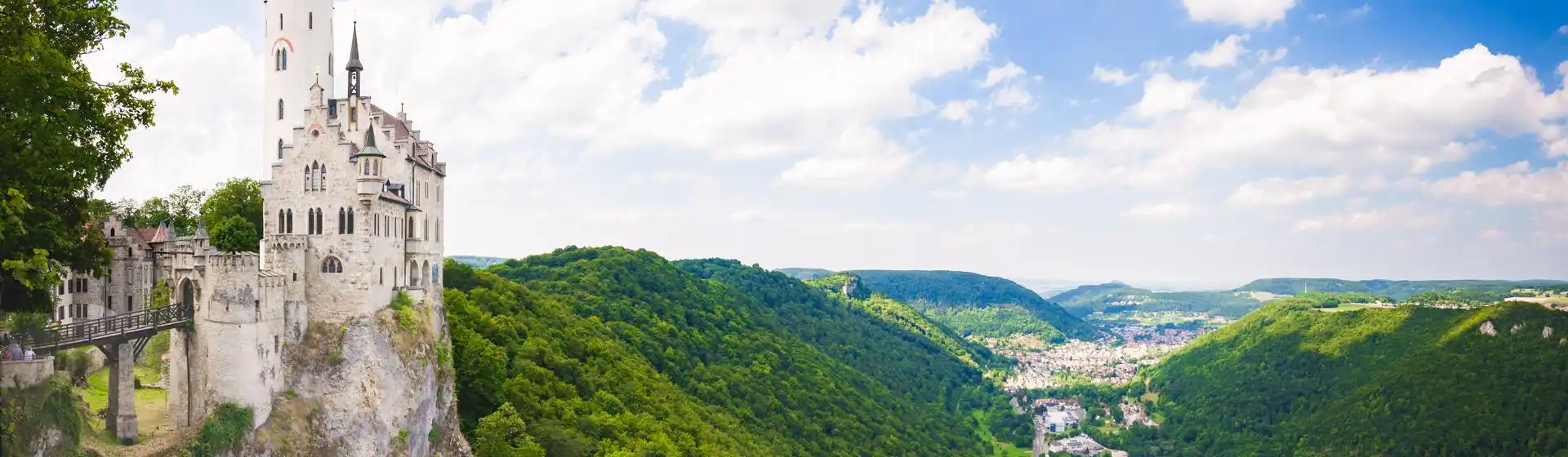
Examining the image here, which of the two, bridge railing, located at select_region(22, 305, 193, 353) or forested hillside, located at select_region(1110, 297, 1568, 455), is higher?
bridge railing, located at select_region(22, 305, 193, 353)

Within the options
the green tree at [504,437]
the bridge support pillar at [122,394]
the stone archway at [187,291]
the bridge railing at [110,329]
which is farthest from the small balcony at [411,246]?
the bridge support pillar at [122,394]

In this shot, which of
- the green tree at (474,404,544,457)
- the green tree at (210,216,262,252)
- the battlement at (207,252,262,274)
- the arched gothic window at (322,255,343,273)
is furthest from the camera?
the green tree at (210,216,262,252)

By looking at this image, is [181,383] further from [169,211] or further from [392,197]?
[169,211]

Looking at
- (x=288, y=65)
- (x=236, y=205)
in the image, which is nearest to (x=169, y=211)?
(x=236, y=205)

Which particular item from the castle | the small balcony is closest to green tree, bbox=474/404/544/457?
the castle

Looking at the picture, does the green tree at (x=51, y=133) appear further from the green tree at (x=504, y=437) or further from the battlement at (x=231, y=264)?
the green tree at (x=504, y=437)

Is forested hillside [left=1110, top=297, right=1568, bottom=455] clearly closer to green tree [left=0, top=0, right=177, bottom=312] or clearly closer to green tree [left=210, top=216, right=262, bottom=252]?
green tree [left=210, top=216, right=262, bottom=252]

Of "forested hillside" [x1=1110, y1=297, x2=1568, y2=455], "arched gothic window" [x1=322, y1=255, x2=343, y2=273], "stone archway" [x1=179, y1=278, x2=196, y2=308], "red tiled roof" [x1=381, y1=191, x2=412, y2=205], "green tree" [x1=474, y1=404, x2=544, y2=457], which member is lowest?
"forested hillside" [x1=1110, y1=297, x2=1568, y2=455]

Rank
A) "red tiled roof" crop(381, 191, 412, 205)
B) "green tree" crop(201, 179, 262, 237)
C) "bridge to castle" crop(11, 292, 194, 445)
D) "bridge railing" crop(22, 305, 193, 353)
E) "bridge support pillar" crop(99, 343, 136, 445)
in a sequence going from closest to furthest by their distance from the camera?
"bridge railing" crop(22, 305, 193, 353) → "bridge to castle" crop(11, 292, 194, 445) → "bridge support pillar" crop(99, 343, 136, 445) → "red tiled roof" crop(381, 191, 412, 205) → "green tree" crop(201, 179, 262, 237)
